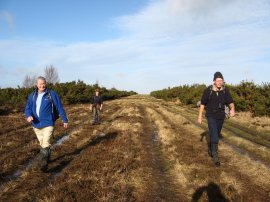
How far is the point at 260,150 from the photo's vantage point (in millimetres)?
11789

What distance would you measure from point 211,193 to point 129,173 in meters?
2.15

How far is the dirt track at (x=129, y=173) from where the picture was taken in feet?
22.0

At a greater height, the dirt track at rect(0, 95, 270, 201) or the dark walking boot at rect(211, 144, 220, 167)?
the dark walking boot at rect(211, 144, 220, 167)

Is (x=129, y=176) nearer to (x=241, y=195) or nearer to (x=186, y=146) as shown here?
(x=241, y=195)

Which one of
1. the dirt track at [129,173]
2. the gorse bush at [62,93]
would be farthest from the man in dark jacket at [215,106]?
the gorse bush at [62,93]

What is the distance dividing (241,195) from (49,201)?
145 inches

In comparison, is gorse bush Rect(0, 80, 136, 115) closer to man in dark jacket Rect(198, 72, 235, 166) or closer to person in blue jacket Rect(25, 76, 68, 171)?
person in blue jacket Rect(25, 76, 68, 171)

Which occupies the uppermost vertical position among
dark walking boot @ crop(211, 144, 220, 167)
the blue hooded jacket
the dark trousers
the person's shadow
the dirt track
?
the blue hooded jacket

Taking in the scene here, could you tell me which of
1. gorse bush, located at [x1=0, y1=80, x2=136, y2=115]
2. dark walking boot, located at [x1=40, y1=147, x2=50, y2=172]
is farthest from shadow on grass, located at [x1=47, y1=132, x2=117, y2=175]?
gorse bush, located at [x1=0, y1=80, x2=136, y2=115]

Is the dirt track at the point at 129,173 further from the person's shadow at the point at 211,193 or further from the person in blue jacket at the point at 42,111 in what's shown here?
the person in blue jacket at the point at 42,111

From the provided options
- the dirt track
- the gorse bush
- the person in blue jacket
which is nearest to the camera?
the dirt track

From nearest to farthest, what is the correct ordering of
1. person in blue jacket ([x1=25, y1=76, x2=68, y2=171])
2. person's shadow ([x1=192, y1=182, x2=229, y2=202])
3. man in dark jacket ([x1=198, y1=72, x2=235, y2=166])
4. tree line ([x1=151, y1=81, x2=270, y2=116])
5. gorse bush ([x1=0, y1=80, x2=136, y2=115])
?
person's shadow ([x1=192, y1=182, x2=229, y2=202]) < person in blue jacket ([x1=25, y1=76, x2=68, y2=171]) < man in dark jacket ([x1=198, y1=72, x2=235, y2=166]) < tree line ([x1=151, y1=81, x2=270, y2=116]) < gorse bush ([x1=0, y1=80, x2=136, y2=115])

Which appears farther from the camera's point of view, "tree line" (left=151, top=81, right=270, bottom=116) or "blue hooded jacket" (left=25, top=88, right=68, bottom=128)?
"tree line" (left=151, top=81, right=270, bottom=116)

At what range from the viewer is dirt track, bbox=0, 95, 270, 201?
6.70 m
